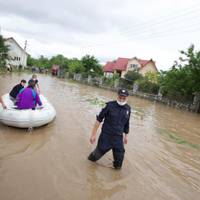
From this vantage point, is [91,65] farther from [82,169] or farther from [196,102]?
[82,169]

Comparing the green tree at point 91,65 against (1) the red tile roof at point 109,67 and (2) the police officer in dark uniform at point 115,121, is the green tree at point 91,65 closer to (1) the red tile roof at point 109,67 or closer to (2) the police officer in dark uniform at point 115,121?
(1) the red tile roof at point 109,67

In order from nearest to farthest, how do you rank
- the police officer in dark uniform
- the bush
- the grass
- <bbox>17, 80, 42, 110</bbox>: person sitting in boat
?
1. the police officer in dark uniform
2. <bbox>17, 80, 42, 110</bbox>: person sitting in boat
3. the grass
4. the bush

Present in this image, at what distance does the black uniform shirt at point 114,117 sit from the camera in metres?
4.39

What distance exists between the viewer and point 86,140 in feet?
21.8

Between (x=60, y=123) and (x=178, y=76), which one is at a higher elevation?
(x=178, y=76)

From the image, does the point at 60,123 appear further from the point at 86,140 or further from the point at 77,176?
the point at 77,176

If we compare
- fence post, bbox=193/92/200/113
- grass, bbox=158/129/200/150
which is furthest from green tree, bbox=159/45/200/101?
grass, bbox=158/129/200/150

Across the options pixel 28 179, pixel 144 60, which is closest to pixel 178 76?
pixel 28 179

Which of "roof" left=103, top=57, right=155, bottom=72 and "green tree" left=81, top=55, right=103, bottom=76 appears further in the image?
"roof" left=103, top=57, right=155, bottom=72

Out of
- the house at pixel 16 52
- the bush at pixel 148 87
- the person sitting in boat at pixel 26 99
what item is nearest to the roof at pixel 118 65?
the house at pixel 16 52

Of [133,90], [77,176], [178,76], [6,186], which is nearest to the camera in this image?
[6,186]

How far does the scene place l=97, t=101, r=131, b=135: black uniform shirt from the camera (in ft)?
14.4

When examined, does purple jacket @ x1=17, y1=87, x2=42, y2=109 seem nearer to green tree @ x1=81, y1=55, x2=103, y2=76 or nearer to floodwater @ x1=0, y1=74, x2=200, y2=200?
floodwater @ x1=0, y1=74, x2=200, y2=200

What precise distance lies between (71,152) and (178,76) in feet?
53.7
